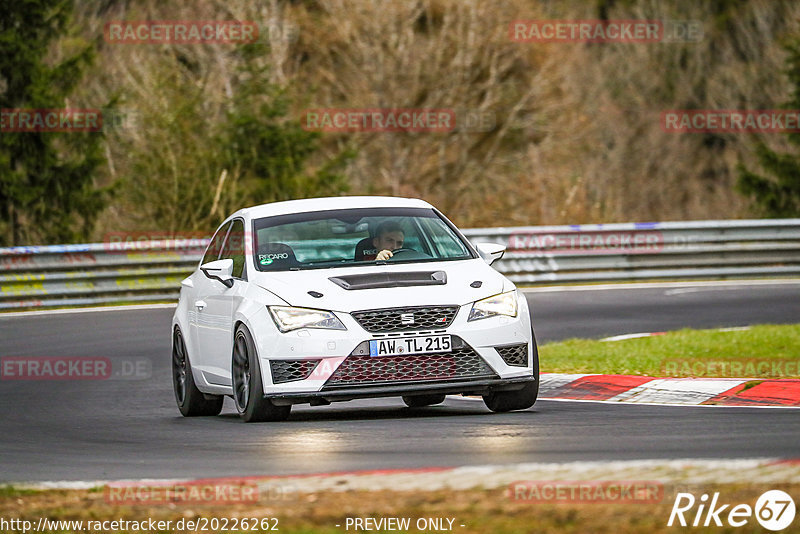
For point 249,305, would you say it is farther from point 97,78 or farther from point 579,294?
point 97,78

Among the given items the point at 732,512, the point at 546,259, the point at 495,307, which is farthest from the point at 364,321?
the point at 546,259

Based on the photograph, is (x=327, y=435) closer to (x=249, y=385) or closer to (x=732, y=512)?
(x=249, y=385)

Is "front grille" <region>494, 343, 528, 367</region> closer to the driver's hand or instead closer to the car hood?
the car hood

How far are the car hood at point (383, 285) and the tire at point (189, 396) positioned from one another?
159 centimetres

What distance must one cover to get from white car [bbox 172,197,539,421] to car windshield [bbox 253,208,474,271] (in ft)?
0.03

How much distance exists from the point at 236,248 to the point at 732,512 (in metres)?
6.19

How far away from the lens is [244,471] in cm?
807

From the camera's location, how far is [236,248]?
11.7m

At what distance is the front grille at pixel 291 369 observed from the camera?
10.0 meters

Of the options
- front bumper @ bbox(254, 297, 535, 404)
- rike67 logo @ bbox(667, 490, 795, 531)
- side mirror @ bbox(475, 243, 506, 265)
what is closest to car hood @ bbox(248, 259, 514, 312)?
front bumper @ bbox(254, 297, 535, 404)

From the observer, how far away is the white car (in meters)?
10.0

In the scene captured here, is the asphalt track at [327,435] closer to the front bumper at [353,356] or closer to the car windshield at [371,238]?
the front bumper at [353,356]

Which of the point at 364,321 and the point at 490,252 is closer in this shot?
the point at 364,321

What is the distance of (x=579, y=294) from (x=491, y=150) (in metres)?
16.5
